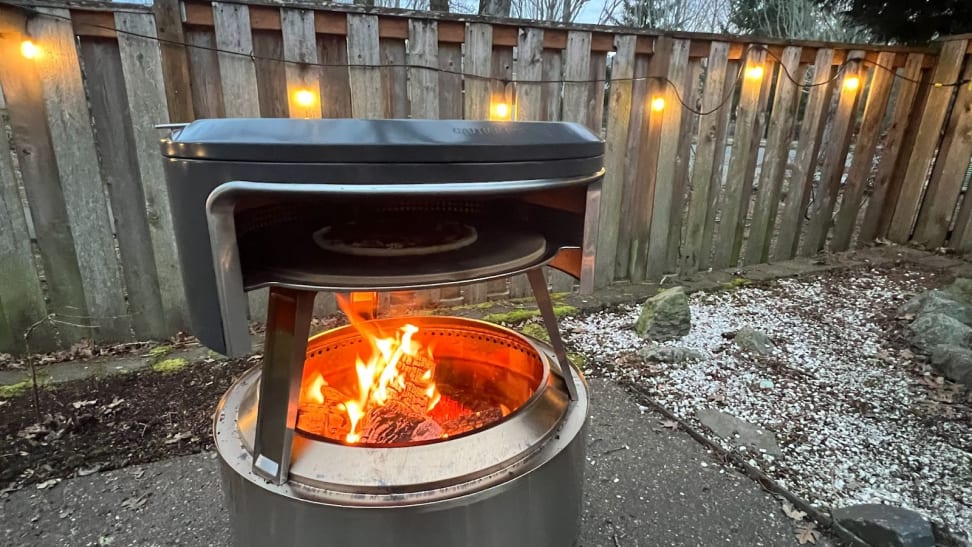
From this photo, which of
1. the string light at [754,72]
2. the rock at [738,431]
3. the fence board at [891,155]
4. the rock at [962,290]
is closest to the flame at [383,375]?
the rock at [738,431]

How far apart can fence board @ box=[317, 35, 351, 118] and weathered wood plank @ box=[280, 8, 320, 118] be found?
4 cm

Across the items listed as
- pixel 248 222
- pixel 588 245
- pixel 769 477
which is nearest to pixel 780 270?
pixel 769 477

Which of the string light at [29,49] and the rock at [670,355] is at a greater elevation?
the string light at [29,49]

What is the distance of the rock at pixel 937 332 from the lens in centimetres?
281

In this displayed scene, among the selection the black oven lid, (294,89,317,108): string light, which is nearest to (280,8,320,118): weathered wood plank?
(294,89,317,108): string light

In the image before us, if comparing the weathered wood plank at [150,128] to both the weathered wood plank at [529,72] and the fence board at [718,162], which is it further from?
the fence board at [718,162]

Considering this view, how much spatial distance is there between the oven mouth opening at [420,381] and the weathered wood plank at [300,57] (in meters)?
1.64

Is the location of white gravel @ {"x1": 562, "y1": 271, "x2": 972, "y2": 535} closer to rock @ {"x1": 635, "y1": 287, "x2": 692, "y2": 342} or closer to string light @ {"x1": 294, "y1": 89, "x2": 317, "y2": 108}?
rock @ {"x1": 635, "y1": 287, "x2": 692, "y2": 342}

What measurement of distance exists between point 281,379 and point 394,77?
216cm

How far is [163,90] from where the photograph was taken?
2.46 metres

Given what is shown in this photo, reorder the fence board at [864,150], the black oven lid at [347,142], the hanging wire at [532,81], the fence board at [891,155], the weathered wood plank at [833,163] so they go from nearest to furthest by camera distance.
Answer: the black oven lid at [347,142], the hanging wire at [532,81], the weathered wood plank at [833,163], the fence board at [864,150], the fence board at [891,155]

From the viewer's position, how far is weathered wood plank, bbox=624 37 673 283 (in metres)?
3.35

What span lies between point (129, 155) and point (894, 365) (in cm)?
410

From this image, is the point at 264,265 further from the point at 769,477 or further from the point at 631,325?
the point at 631,325
